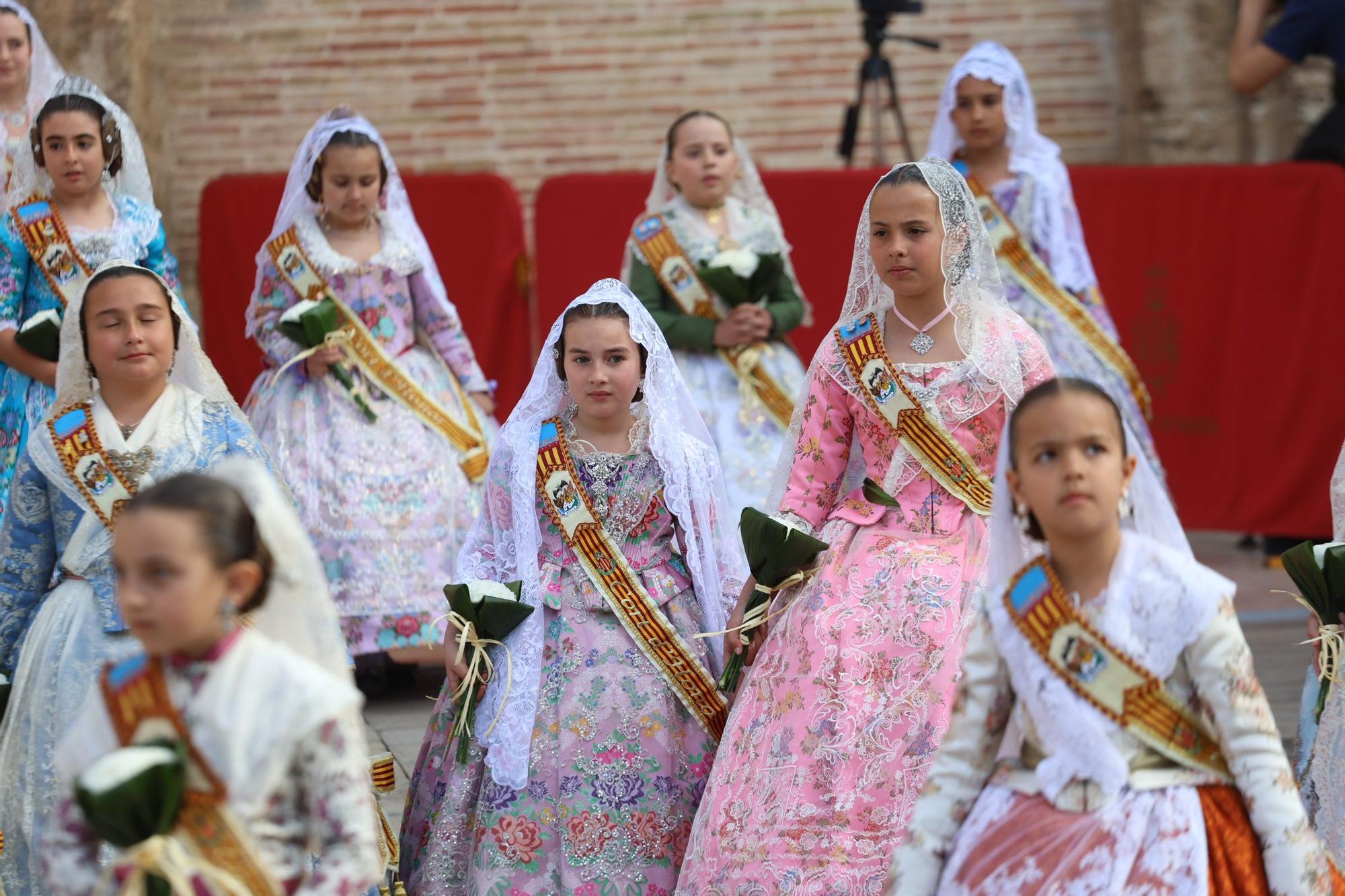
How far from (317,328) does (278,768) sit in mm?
3335

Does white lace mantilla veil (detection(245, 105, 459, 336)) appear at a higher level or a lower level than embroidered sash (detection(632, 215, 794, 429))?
higher

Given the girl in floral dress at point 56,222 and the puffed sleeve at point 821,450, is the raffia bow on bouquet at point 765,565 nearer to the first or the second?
the puffed sleeve at point 821,450

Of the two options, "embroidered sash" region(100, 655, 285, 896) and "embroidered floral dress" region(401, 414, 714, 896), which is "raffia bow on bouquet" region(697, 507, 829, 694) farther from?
"embroidered sash" region(100, 655, 285, 896)

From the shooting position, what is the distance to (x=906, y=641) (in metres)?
3.84

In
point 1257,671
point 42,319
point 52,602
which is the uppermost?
point 42,319

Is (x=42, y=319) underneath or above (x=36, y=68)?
underneath

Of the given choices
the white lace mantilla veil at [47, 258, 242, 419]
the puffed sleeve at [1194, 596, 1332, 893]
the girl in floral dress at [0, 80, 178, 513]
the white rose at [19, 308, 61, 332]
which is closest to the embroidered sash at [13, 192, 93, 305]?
the girl in floral dress at [0, 80, 178, 513]

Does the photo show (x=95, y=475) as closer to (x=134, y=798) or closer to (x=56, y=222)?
(x=134, y=798)

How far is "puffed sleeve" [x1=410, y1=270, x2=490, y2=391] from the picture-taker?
6234 millimetres

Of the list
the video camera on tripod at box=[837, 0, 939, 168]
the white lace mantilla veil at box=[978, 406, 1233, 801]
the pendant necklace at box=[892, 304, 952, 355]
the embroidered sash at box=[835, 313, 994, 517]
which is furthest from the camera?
the video camera on tripod at box=[837, 0, 939, 168]

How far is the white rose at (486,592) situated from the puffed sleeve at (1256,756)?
1.63 meters

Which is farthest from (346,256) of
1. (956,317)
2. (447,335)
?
(956,317)

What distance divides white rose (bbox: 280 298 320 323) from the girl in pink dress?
218 centimetres

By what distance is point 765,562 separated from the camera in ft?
13.1
